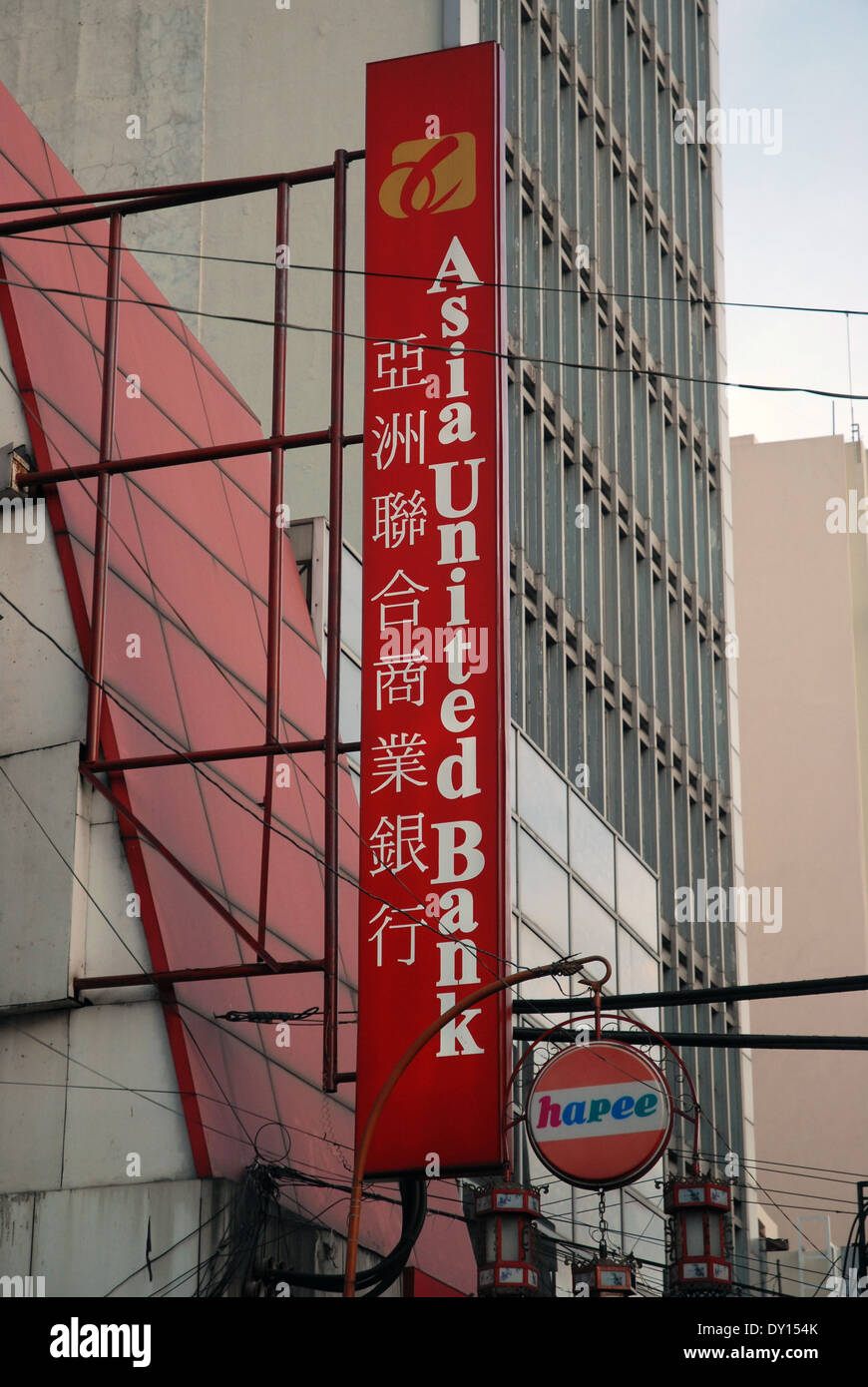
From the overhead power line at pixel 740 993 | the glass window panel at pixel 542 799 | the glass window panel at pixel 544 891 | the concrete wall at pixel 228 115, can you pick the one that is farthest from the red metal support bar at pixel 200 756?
the concrete wall at pixel 228 115

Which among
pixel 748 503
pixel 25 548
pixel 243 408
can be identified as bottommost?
pixel 25 548

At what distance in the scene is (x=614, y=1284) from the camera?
2038cm

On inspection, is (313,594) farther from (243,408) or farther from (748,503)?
(748,503)

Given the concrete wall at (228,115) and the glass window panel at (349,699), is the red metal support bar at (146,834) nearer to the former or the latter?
the glass window panel at (349,699)

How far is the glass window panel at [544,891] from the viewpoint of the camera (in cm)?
3394

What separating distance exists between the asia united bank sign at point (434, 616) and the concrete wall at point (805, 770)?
2107 inches

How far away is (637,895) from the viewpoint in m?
41.0

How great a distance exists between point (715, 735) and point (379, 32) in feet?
71.2

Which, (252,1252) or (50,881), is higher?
(50,881)

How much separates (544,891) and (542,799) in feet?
6.20

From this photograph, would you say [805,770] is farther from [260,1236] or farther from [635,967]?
[260,1236]
